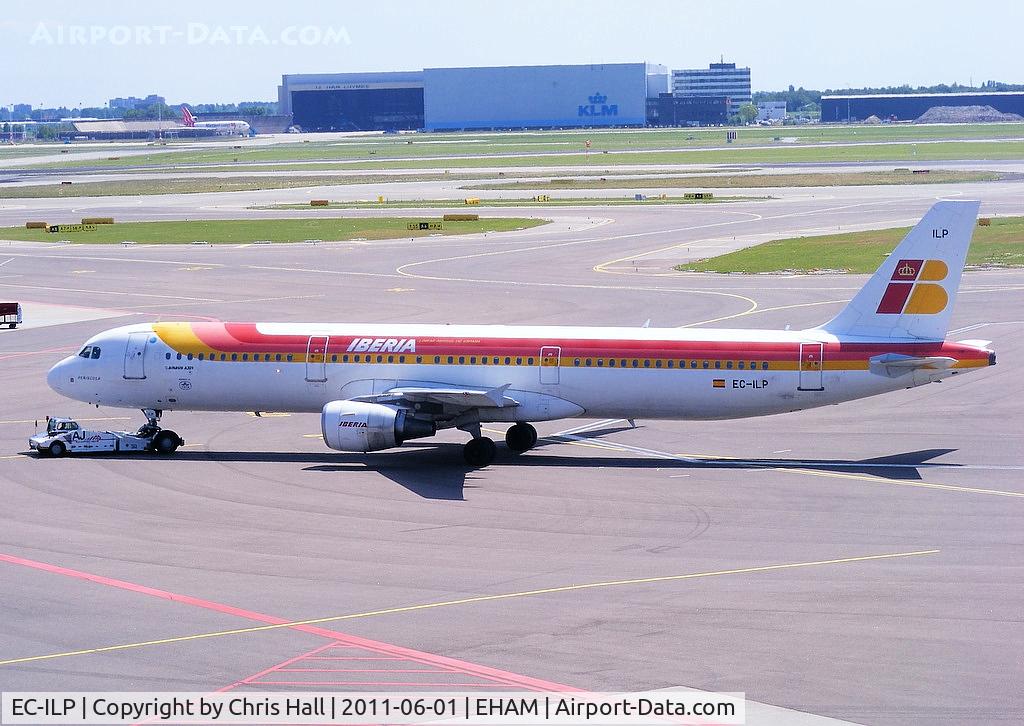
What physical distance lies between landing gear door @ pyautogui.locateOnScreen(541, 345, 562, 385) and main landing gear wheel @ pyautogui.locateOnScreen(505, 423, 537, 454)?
2.45m

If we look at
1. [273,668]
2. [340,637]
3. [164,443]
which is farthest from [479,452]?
[273,668]

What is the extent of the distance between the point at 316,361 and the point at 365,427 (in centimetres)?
395

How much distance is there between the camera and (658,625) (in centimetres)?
2580

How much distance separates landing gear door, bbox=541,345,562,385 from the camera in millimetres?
42656

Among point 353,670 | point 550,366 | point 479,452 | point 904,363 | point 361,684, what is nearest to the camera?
point 361,684

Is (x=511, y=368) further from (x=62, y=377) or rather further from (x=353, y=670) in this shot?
(x=353, y=670)

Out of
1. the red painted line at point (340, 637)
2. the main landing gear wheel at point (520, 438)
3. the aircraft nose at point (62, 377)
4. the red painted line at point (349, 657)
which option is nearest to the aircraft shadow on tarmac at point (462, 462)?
the main landing gear wheel at point (520, 438)

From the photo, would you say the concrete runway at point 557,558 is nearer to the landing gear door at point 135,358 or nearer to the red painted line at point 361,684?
the red painted line at point 361,684

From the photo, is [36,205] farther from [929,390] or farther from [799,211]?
[929,390]

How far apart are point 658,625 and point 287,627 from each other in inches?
283

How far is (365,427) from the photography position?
41.1 m

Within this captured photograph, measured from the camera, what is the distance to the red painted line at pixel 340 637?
2286 cm

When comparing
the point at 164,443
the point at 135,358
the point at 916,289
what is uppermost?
the point at 916,289

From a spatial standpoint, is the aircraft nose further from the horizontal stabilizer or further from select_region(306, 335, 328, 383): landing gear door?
the horizontal stabilizer
